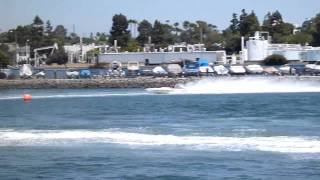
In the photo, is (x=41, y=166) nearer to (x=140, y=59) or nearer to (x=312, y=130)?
(x=312, y=130)

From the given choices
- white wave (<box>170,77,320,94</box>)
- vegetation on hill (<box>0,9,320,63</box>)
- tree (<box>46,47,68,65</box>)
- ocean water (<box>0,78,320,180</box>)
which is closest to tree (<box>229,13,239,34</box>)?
vegetation on hill (<box>0,9,320,63</box>)

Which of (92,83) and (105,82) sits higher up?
(105,82)

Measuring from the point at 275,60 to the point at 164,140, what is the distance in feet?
212

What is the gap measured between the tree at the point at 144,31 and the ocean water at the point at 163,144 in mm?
90513

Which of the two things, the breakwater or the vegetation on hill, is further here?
the vegetation on hill

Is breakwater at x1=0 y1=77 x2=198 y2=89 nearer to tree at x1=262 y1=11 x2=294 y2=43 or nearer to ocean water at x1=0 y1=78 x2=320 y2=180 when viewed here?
ocean water at x1=0 y1=78 x2=320 y2=180

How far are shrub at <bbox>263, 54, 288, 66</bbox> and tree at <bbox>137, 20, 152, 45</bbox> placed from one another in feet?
145

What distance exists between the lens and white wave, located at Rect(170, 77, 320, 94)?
6178cm

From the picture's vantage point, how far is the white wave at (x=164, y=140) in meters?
21.0

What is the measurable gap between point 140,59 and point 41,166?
251 feet

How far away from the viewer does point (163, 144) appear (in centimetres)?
2234

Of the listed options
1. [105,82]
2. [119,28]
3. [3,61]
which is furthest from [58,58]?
[105,82]

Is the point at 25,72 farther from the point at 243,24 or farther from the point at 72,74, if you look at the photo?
Result: the point at 243,24

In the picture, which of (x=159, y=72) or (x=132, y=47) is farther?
(x=132, y=47)
